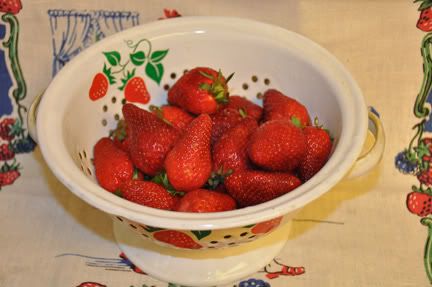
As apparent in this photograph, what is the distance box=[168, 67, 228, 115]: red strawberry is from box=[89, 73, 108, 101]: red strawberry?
0.40 ft

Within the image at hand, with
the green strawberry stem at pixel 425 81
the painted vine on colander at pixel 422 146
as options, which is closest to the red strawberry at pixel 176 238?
the painted vine on colander at pixel 422 146

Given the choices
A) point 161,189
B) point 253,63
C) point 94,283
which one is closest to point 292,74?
point 253,63

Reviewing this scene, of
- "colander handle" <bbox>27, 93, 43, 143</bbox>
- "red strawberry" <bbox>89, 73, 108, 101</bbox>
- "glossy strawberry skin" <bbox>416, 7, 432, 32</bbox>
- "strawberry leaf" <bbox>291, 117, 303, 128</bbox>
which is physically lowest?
"colander handle" <bbox>27, 93, 43, 143</bbox>

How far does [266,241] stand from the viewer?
0.84 m

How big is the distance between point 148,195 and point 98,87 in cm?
23

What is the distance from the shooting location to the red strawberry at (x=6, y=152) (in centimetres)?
103

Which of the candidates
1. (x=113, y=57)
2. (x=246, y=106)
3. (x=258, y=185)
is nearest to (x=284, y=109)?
(x=246, y=106)

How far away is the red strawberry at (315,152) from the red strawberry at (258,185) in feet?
0.13

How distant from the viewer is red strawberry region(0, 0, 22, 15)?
1001mm

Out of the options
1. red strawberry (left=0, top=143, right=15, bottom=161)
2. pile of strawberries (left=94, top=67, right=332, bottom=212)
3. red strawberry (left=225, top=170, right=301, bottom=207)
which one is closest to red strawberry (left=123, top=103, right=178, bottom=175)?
pile of strawberries (left=94, top=67, right=332, bottom=212)

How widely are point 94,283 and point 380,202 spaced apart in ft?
1.61

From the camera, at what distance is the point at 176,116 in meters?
0.86

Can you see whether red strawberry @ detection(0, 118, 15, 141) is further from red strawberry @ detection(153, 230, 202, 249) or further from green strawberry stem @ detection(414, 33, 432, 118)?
green strawberry stem @ detection(414, 33, 432, 118)

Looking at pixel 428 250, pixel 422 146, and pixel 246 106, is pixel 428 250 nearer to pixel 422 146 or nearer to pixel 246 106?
pixel 422 146
